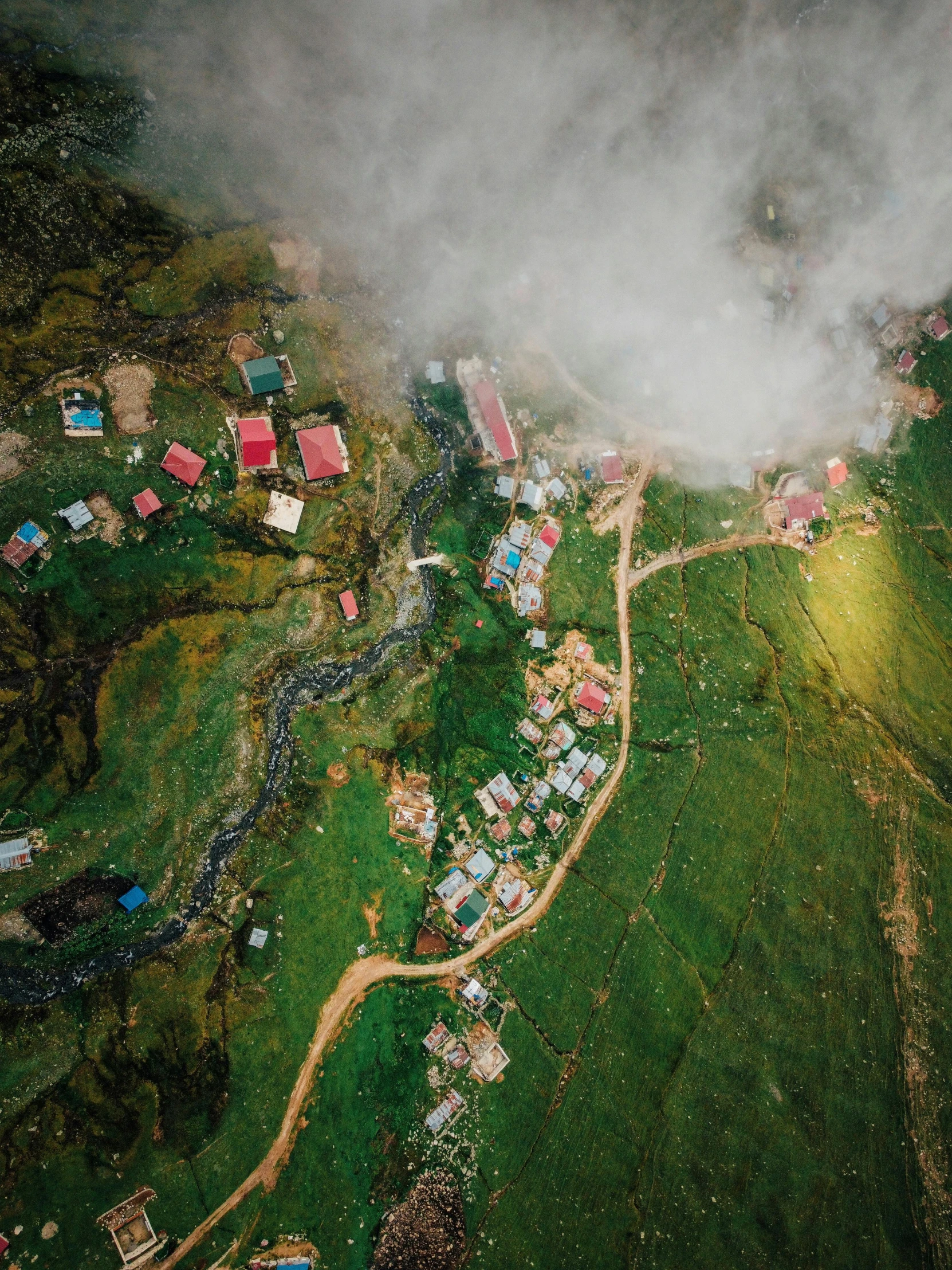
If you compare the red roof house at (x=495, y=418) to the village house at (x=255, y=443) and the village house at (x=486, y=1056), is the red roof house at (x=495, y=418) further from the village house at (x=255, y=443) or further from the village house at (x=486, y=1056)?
the village house at (x=486, y=1056)

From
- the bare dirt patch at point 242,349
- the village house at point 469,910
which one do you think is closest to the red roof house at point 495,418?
the bare dirt patch at point 242,349

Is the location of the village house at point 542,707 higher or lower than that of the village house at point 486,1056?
higher

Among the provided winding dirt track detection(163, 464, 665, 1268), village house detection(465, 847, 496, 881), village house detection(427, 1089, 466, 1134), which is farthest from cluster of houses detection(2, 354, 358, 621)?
village house detection(427, 1089, 466, 1134)

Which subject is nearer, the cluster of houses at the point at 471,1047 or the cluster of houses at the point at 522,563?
the cluster of houses at the point at 471,1047

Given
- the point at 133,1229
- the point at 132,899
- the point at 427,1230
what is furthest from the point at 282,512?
the point at 427,1230

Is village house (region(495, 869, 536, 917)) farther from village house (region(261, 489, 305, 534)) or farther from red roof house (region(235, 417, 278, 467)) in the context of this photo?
red roof house (region(235, 417, 278, 467))

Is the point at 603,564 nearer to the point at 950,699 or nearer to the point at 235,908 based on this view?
the point at 950,699

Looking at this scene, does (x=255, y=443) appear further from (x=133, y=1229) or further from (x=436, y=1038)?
(x=133, y=1229)
